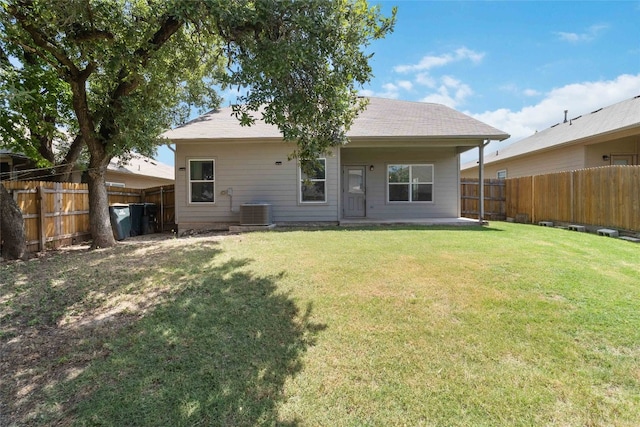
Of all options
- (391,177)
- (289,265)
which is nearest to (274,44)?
(289,265)

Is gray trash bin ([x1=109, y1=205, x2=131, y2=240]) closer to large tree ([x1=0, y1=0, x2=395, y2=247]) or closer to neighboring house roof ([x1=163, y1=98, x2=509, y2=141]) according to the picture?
large tree ([x1=0, y1=0, x2=395, y2=247])

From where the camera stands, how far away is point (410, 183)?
1258 centimetres

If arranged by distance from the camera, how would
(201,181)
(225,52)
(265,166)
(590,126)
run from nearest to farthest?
(225,52) < (265,166) < (201,181) < (590,126)

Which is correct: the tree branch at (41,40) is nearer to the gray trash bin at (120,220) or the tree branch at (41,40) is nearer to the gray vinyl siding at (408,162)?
the gray trash bin at (120,220)

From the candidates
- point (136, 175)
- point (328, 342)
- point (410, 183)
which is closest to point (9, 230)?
point (328, 342)

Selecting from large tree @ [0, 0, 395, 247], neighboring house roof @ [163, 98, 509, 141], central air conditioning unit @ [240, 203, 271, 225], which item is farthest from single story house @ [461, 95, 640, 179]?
central air conditioning unit @ [240, 203, 271, 225]

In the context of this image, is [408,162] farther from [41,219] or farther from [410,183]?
[41,219]

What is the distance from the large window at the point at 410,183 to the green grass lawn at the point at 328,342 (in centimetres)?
687

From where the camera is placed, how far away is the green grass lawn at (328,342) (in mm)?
2369

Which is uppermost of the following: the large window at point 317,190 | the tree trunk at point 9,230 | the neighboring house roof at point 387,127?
the neighboring house roof at point 387,127

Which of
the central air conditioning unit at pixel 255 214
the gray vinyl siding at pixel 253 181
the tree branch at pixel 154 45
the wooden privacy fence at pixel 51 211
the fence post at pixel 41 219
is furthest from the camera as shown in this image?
the gray vinyl siding at pixel 253 181

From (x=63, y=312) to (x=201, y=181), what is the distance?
25.3 ft

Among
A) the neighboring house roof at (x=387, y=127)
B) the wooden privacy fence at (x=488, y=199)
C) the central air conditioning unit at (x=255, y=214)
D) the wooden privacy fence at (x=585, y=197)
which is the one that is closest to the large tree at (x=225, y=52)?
the neighboring house roof at (x=387, y=127)

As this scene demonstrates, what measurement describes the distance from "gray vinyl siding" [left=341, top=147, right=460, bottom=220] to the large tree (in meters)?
6.69
